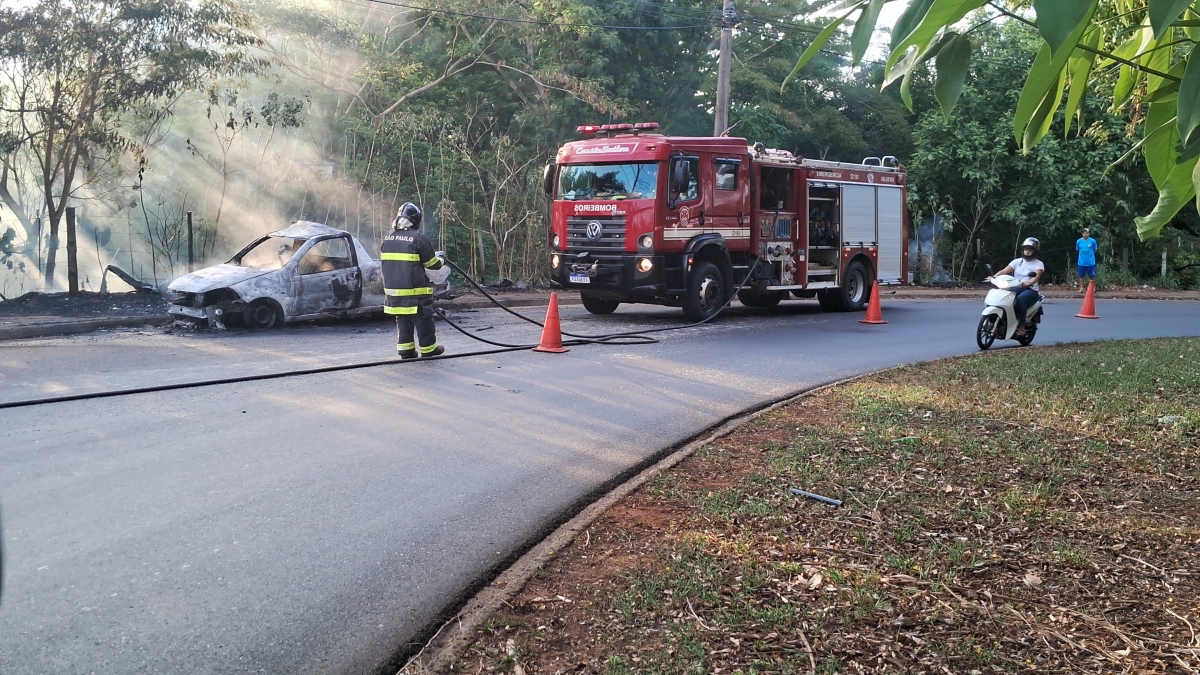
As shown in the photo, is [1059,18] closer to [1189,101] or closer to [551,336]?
[1189,101]

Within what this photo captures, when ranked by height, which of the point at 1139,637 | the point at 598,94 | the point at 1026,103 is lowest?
the point at 1139,637

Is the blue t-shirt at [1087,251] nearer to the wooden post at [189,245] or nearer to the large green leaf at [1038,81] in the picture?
the wooden post at [189,245]

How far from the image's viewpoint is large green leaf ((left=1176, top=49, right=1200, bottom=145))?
1.90 m

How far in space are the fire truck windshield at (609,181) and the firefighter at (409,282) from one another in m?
5.04

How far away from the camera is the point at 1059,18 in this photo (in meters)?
1.59

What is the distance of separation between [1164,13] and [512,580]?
3.57 meters

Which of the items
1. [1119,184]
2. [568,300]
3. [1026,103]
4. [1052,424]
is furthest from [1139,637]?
[1119,184]

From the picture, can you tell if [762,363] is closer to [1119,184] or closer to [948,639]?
[948,639]

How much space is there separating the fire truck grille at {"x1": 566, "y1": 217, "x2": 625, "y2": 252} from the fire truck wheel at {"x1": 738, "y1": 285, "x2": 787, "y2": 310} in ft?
10.2

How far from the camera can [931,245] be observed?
29.5 meters

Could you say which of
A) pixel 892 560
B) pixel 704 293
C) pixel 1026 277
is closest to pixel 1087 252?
pixel 1026 277

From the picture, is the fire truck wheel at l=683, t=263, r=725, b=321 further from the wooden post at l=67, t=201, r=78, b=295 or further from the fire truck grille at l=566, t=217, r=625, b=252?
the wooden post at l=67, t=201, r=78, b=295

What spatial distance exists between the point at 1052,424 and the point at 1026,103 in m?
6.47

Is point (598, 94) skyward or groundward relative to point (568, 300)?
skyward
